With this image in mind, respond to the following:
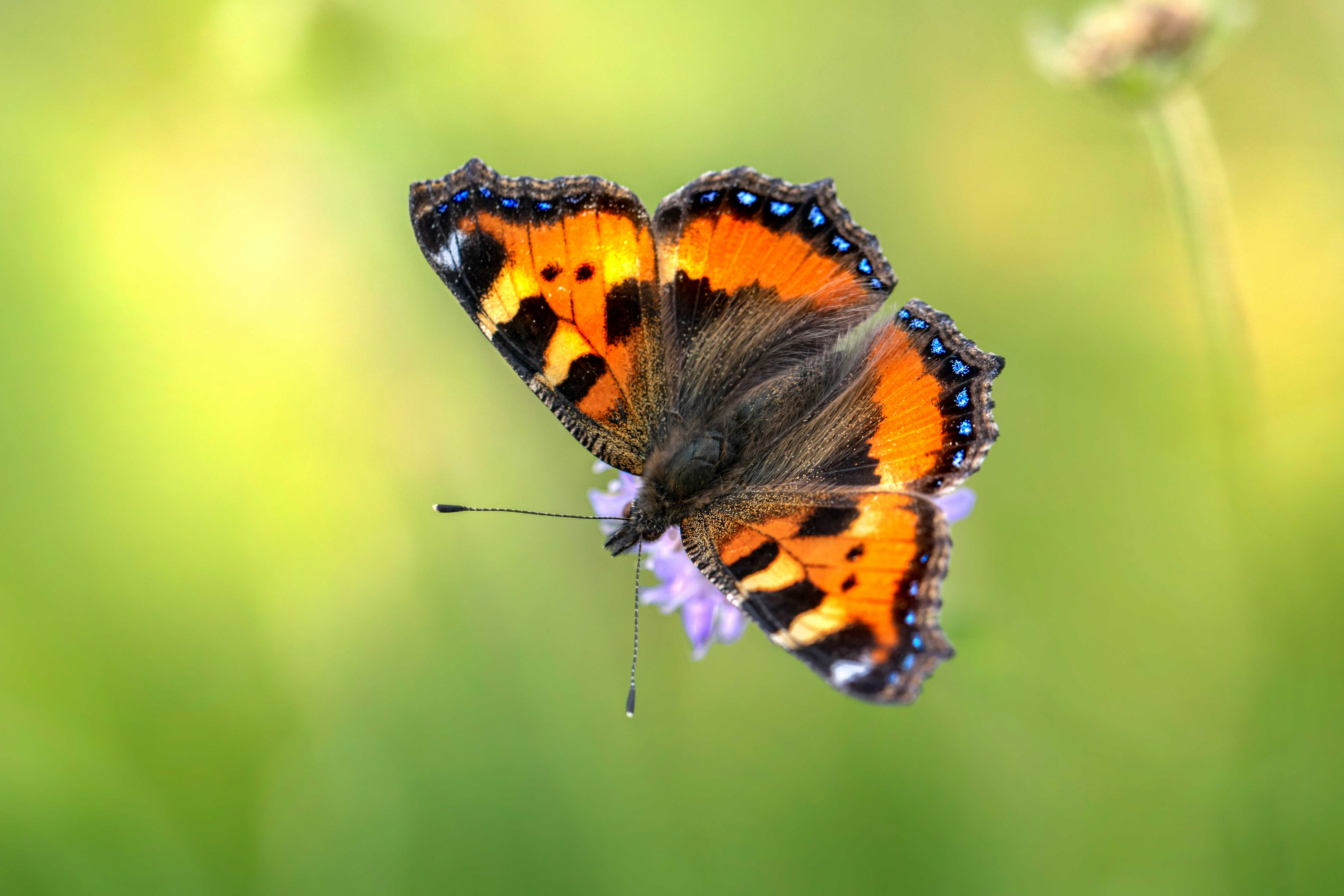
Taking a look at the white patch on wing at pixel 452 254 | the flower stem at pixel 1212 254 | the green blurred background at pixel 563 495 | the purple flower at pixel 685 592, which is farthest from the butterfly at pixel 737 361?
the flower stem at pixel 1212 254

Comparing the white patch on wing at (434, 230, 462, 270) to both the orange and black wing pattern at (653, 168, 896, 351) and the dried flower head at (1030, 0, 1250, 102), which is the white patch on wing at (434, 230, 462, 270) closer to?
the orange and black wing pattern at (653, 168, 896, 351)

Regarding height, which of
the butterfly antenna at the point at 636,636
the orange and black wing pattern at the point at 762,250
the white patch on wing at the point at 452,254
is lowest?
the butterfly antenna at the point at 636,636

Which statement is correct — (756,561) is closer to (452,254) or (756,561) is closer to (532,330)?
(532,330)

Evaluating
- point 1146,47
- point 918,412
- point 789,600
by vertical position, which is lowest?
point 789,600

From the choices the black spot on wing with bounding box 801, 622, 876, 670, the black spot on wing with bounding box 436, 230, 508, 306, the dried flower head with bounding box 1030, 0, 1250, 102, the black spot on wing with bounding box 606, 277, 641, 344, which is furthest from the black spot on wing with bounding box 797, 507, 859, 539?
the dried flower head with bounding box 1030, 0, 1250, 102

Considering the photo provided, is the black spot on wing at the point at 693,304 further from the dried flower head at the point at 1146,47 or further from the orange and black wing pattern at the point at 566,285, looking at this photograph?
the dried flower head at the point at 1146,47

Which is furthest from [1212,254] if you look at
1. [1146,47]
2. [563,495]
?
[563,495]
